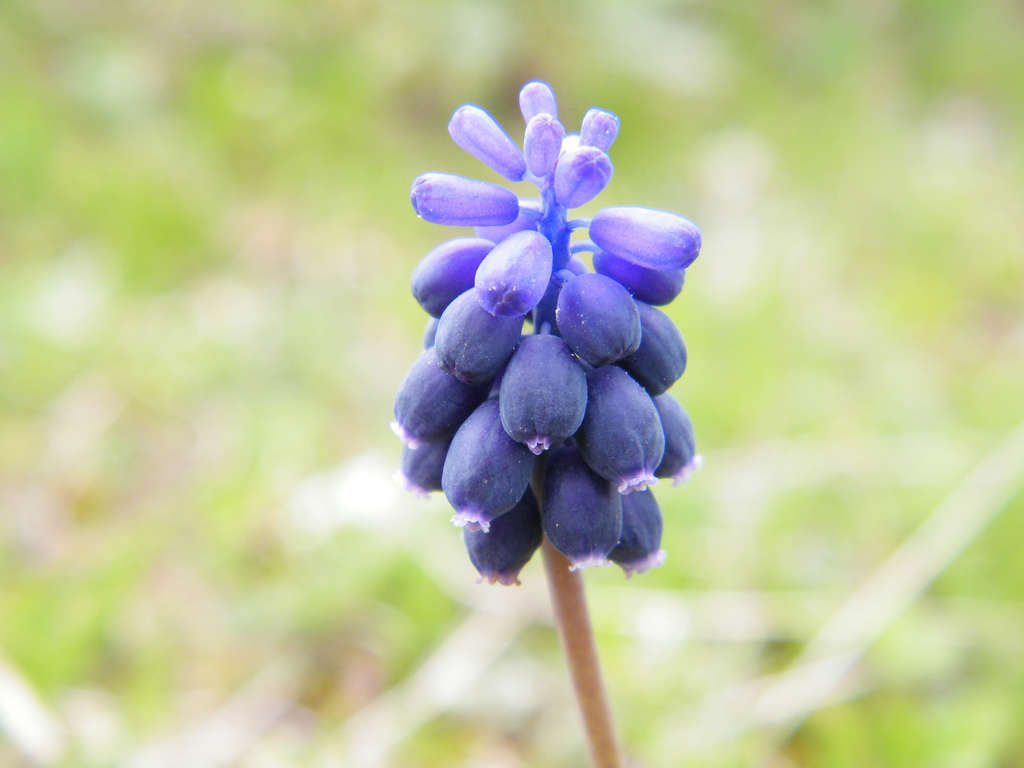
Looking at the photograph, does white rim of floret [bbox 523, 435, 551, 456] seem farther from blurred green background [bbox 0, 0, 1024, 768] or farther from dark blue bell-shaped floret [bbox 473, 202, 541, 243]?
blurred green background [bbox 0, 0, 1024, 768]

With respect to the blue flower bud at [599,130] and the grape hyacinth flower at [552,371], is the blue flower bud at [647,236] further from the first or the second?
the blue flower bud at [599,130]

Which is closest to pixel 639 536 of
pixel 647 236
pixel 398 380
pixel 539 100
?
pixel 647 236

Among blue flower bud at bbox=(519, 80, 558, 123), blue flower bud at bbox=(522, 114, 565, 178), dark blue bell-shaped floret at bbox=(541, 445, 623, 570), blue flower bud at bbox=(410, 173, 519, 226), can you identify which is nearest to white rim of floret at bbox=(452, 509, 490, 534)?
dark blue bell-shaped floret at bbox=(541, 445, 623, 570)

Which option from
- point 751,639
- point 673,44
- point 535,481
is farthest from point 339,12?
point 535,481

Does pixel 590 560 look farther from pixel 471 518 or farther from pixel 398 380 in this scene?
pixel 398 380

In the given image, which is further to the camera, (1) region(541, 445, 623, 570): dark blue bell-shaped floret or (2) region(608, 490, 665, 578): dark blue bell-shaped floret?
(2) region(608, 490, 665, 578): dark blue bell-shaped floret

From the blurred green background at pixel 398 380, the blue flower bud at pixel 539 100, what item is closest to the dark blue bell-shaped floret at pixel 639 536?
the blue flower bud at pixel 539 100
